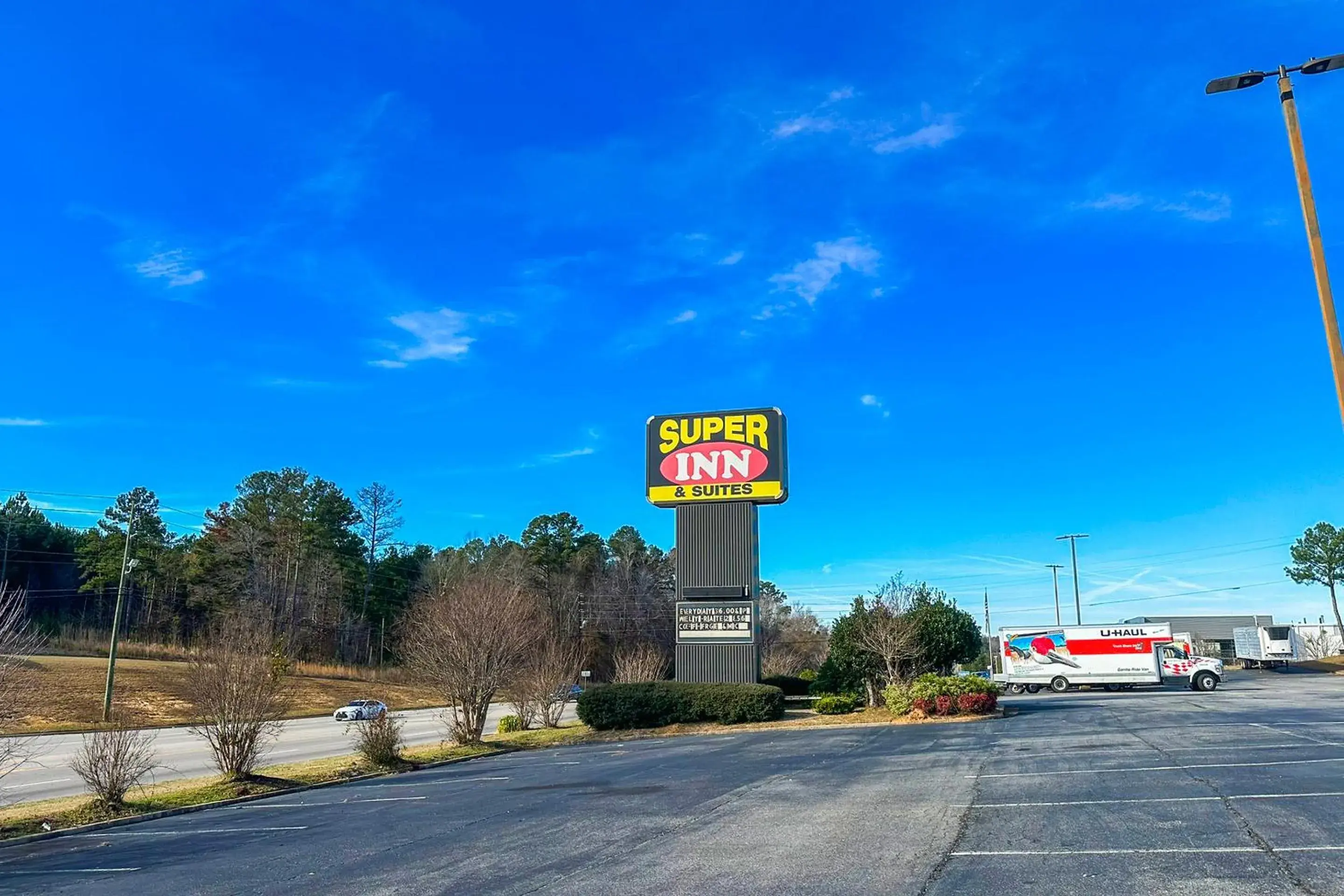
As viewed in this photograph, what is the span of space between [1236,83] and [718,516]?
26491 millimetres

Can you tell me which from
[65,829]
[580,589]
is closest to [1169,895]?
[65,829]

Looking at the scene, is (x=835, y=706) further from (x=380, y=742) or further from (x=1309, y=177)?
(x=1309, y=177)

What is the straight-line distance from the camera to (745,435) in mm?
34906

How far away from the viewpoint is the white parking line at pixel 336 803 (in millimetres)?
15879

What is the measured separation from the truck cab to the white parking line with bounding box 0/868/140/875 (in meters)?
47.4

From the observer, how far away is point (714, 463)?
35156 mm

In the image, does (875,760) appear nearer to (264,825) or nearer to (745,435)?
(264,825)

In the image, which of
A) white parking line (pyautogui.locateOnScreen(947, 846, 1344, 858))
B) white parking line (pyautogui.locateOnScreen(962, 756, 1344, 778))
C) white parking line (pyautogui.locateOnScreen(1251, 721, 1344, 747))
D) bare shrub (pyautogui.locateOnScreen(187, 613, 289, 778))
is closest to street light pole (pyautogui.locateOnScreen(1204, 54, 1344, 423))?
white parking line (pyautogui.locateOnScreen(947, 846, 1344, 858))

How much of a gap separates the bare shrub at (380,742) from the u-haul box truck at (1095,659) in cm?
3654

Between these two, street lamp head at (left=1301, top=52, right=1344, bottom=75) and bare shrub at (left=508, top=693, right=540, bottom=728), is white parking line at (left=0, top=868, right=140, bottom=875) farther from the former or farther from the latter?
bare shrub at (left=508, top=693, right=540, bottom=728)

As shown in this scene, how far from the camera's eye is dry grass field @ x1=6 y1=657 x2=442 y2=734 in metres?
42.7

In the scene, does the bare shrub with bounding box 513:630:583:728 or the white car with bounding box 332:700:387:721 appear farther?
the white car with bounding box 332:700:387:721

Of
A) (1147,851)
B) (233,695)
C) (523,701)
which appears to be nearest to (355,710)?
(523,701)

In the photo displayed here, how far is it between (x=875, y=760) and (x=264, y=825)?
11.0 metres
